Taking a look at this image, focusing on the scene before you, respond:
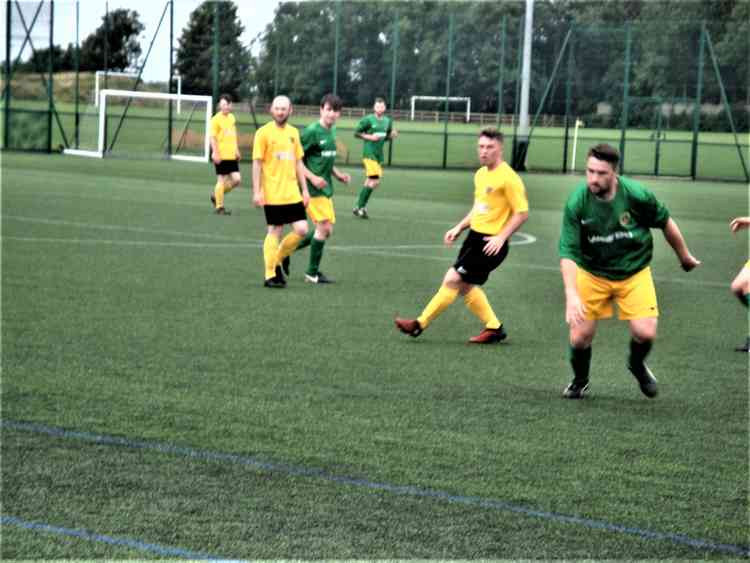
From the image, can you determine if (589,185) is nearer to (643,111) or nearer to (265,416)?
(265,416)

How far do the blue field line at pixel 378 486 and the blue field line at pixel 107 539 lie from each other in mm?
1233

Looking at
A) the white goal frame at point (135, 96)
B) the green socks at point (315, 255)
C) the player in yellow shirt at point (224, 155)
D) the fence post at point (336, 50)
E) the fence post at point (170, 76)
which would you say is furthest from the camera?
the fence post at point (336, 50)

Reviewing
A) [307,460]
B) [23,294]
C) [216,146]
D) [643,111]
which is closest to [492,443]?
[307,460]

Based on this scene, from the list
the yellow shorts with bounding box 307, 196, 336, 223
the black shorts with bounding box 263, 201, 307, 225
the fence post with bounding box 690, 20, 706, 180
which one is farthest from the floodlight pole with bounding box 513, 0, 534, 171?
the black shorts with bounding box 263, 201, 307, 225

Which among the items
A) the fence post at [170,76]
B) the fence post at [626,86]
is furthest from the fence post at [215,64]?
the fence post at [626,86]

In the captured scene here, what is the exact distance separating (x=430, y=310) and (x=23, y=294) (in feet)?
13.1

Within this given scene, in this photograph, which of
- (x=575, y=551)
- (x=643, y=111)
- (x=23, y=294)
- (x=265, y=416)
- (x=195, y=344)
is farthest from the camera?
(x=643, y=111)

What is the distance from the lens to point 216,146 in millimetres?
24359

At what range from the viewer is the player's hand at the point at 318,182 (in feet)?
48.4

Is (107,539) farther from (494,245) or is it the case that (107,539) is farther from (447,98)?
(447,98)

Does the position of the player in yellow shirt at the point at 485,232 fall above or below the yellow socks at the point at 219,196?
above

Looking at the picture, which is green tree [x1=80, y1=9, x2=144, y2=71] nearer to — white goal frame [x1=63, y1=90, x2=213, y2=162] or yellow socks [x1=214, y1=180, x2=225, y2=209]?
white goal frame [x1=63, y1=90, x2=213, y2=162]

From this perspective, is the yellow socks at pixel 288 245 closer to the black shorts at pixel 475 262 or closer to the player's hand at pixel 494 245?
the black shorts at pixel 475 262

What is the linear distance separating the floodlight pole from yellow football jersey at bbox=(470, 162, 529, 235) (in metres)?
30.8
